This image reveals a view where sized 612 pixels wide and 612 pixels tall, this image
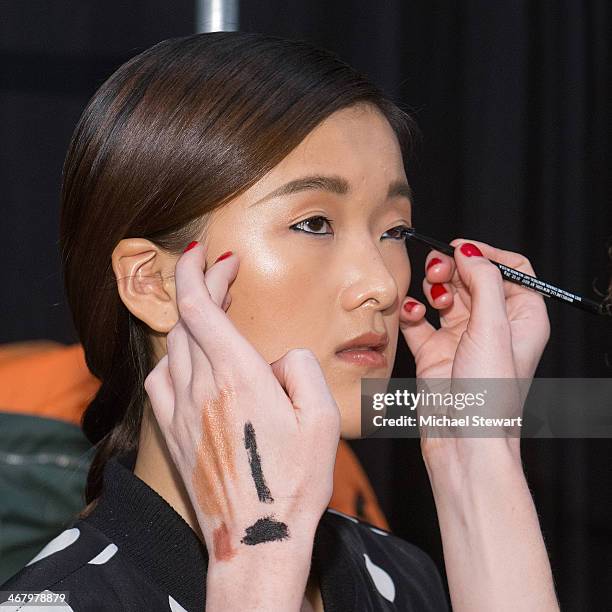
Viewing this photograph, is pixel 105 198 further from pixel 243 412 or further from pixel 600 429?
pixel 600 429

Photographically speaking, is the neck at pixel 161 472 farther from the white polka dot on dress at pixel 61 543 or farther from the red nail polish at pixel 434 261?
the red nail polish at pixel 434 261

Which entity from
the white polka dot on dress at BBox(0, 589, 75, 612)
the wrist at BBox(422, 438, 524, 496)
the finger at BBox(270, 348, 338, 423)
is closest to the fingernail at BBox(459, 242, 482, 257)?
the wrist at BBox(422, 438, 524, 496)

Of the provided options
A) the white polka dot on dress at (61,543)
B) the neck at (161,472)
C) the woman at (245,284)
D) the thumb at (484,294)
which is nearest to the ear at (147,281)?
the woman at (245,284)

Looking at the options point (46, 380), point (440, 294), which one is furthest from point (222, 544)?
point (46, 380)

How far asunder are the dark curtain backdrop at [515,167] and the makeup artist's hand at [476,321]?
0.31 metres

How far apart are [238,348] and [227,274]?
147 millimetres

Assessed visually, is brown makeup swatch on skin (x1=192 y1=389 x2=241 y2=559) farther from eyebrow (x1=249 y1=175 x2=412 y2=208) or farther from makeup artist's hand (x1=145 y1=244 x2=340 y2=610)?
eyebrow (x1=249 y1=175 x2=412 y2=208)

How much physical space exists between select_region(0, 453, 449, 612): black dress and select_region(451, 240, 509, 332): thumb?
0.32m

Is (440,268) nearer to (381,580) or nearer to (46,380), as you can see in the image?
(381,580)

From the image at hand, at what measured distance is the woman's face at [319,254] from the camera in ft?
3.14

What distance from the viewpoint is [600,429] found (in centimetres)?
155

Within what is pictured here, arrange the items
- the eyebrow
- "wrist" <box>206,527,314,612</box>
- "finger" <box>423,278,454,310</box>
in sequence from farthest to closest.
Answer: "finger" <box>423,278,454,310</box>
the eyebrow
"wrist" <box>206,527,314,612</box>

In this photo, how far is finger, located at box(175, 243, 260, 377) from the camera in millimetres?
794

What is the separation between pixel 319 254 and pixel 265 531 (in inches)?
12.5
